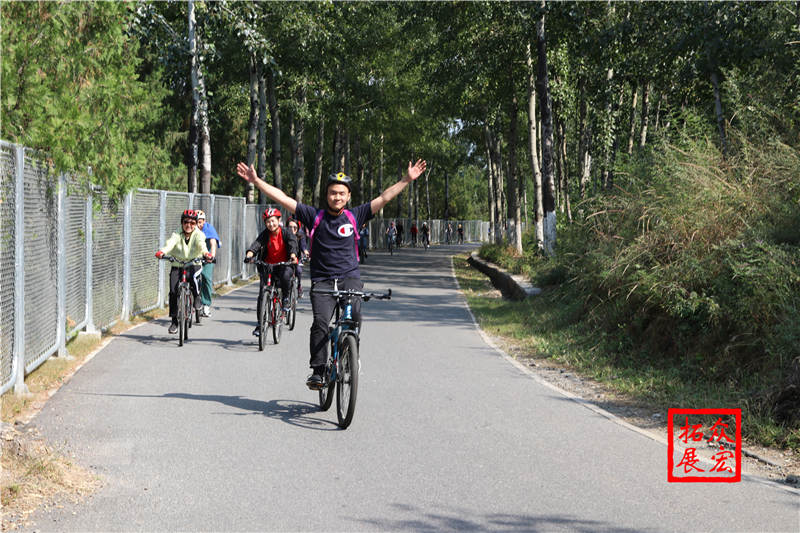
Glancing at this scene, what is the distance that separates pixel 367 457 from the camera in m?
6.45

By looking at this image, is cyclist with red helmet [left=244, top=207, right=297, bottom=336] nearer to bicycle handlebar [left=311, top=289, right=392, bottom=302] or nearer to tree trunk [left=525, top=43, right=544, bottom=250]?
bicycle handlebar [left=311, top=289, right=392, bottom=302]

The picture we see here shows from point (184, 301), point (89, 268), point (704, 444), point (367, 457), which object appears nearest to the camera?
point (367, 457)

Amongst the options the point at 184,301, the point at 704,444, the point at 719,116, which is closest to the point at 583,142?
the point at 719,116

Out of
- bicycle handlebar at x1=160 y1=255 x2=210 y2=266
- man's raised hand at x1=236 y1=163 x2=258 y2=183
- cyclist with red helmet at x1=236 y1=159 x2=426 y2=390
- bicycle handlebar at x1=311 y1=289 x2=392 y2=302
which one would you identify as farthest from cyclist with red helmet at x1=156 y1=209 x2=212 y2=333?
bicycle handlebar at x1=311 y1=289 x2=392 y2=302

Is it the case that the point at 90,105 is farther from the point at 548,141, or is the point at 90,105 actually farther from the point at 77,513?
the point at 548,141

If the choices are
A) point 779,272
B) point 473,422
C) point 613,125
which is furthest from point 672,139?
point 613,125

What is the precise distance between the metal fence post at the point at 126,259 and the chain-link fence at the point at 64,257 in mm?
16

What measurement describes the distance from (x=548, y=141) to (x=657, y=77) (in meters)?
3.76

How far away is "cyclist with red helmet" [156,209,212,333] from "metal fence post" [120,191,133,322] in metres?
2.14

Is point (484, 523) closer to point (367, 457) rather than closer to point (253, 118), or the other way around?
point (367, 457)

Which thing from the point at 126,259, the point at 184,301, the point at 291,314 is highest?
the point at 126,259

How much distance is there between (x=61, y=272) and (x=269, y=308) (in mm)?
2956

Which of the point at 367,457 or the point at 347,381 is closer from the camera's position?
the point at 367,457

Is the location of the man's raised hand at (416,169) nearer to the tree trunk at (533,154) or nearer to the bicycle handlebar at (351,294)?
the bicycle handlebar at (351,294)
